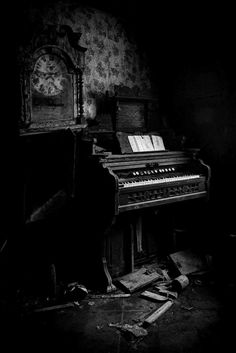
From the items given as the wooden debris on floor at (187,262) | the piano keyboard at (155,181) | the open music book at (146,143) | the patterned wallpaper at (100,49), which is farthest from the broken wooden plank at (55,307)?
the patterned wallpaper at (100,49)

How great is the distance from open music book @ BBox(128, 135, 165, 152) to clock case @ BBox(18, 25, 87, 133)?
0.73 meters

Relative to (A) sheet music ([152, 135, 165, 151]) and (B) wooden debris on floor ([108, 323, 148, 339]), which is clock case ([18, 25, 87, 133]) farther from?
(B) wooden debris on floor ([108, 323, 148, 339])

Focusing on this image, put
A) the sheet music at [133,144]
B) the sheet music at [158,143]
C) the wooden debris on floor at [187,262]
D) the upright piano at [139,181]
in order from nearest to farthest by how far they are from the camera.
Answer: the upright piano at [139,181] → the sheet music at [133,144] → the wooden debris on floor at [187,262] → the sheet music at [158,143]

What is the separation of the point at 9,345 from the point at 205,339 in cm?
165

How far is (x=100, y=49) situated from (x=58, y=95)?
3.34 ft

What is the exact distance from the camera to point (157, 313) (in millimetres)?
3229

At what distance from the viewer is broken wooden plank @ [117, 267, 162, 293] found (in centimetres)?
379

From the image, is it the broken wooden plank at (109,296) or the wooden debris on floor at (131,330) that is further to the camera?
the broken wooden plank at (109,296)

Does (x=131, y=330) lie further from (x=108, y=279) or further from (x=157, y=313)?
(x=108, y=279)

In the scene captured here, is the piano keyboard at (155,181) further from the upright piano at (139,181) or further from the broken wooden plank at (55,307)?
the broken wooden plank at (55,307)

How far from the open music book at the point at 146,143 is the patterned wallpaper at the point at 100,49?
68 centimetres

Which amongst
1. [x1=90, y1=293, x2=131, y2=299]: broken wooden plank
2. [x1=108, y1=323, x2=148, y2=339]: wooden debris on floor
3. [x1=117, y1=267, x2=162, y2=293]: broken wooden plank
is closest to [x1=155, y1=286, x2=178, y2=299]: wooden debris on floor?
[x1=117, y1=267, x2=162, y2=293]: broken wooden plank

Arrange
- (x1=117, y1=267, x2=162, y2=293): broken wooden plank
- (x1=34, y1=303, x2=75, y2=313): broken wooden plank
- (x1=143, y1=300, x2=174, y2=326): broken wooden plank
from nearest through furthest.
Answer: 1. (x1=143, y1=300, x2=174, y2=326): broken wooden plank
2. (x1=34, y1=303, x2=75, y2=313): broken wooden plank
3. (x1=117, y1=267, x2=162, y2=293): broken wooden plank

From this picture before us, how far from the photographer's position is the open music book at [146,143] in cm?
411
